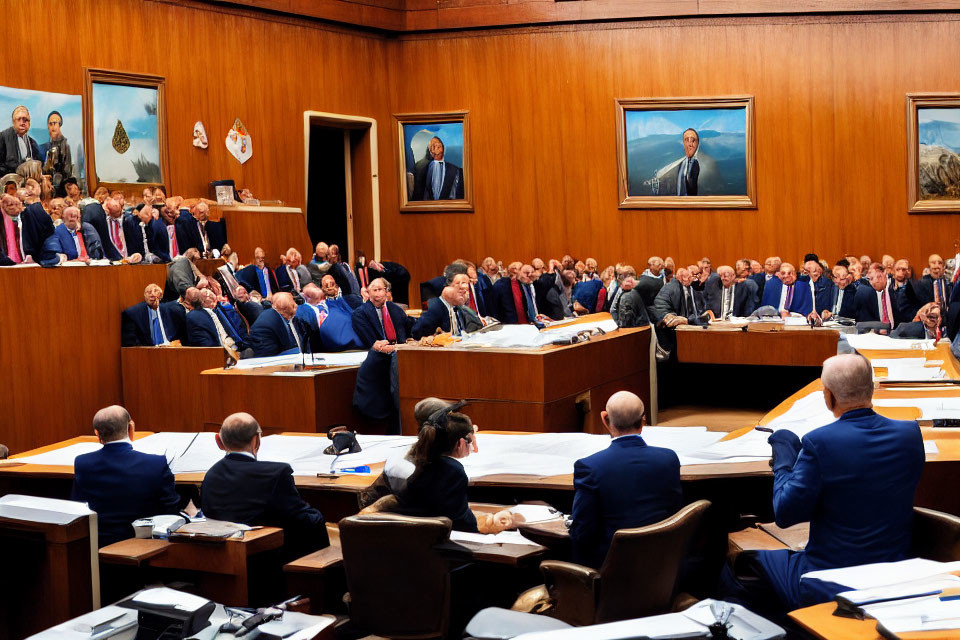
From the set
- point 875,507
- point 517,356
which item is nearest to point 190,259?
point 517,356

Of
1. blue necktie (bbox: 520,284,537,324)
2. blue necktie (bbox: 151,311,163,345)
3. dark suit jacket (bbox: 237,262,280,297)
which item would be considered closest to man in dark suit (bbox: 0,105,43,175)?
dark suit jacket (bbox: 237,262,280,297)

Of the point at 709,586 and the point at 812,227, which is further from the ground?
the point at 812,227

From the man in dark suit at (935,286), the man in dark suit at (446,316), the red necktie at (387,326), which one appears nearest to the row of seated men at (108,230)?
the red necktie at (387,326)

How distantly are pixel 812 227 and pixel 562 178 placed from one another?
12.2 feet

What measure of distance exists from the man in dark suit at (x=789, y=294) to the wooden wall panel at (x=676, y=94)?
9.52 ft

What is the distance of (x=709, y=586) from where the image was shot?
15.8ft

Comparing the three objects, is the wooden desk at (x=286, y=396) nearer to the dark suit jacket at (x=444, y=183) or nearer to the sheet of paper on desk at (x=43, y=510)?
the sheet of paper on desk at (x=43, y=510)

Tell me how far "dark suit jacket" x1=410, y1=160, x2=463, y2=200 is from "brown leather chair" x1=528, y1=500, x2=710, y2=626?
13.6m

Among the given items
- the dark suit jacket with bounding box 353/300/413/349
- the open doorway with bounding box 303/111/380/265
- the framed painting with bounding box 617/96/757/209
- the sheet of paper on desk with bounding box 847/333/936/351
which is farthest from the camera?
the open doorway with bounding box 303/111/380/265

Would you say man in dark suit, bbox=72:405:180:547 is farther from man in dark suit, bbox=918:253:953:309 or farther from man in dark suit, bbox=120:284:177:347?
man in dark suit, bbox=918:253:953:309

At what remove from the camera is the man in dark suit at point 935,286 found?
12078 millimetres

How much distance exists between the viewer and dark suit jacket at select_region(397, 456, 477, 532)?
4.24 m

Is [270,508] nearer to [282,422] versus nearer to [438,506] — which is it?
[438,506]

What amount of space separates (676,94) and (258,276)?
→ 22.7 feet
